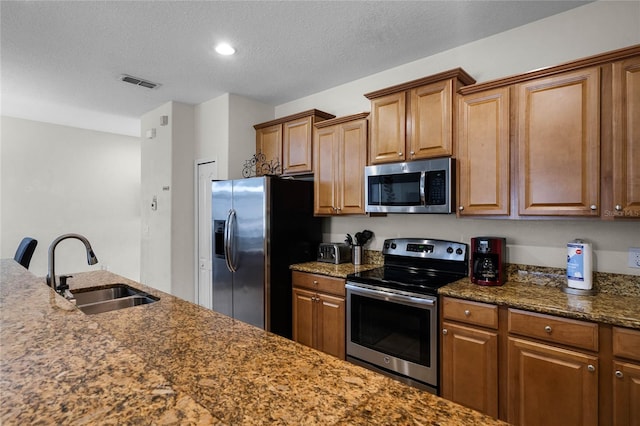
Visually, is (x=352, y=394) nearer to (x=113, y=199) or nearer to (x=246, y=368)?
(x=246, y=368)

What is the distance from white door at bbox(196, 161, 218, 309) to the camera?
12.6 feet

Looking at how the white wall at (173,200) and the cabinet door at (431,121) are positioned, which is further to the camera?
the white wall at (173,200)

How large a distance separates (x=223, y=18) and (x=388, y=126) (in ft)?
4.61

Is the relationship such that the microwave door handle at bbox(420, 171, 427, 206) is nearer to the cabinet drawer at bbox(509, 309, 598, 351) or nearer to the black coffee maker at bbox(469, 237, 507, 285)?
the black coffee maker at bbox(469, 237, 507, 285)

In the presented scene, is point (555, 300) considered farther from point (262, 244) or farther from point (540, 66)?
point (262, 244)

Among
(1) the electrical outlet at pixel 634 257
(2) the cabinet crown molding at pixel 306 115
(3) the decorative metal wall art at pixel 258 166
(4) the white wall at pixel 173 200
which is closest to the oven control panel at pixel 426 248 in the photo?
(1) the electrical outlet at pixel 634 257

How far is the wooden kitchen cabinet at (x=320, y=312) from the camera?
Result: 2617 mm

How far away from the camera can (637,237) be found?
1908mm

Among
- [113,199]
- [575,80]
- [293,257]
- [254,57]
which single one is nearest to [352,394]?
[575,80]

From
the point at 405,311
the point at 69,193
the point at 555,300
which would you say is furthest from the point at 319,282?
the point at 69,193

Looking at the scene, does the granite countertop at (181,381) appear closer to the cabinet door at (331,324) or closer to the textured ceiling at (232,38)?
the cabinet door at (331,324)

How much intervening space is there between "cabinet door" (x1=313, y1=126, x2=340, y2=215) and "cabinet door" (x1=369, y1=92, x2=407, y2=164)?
43cm

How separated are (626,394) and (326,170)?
243 cm

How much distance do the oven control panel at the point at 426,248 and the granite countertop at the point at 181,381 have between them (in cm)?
177
